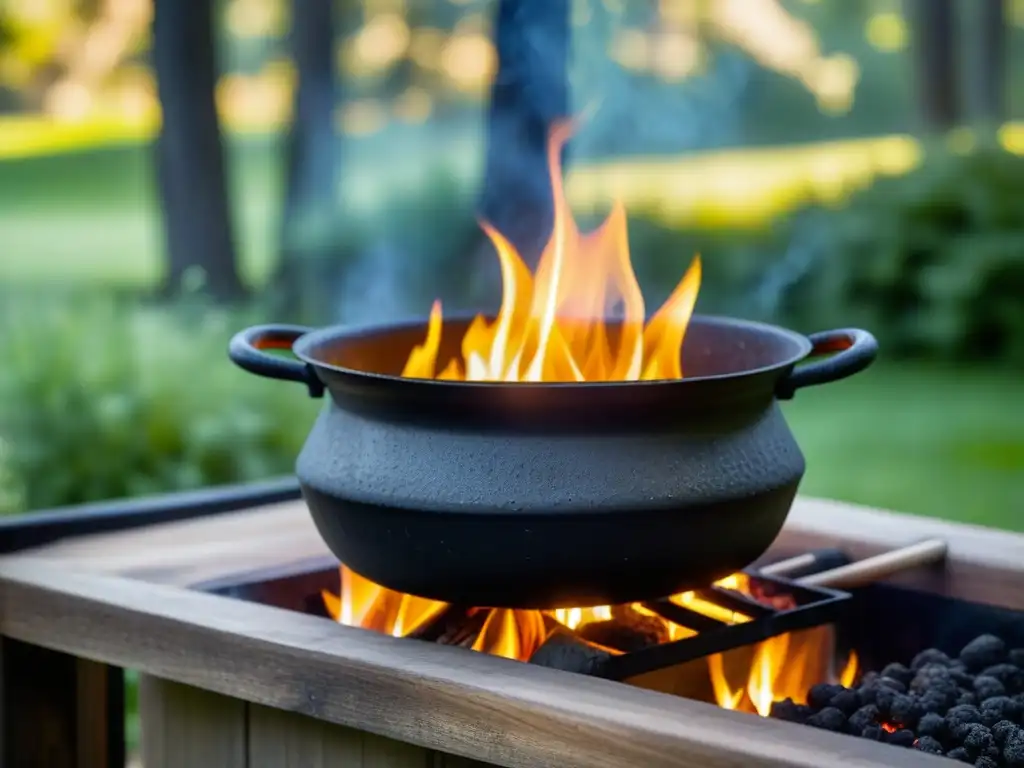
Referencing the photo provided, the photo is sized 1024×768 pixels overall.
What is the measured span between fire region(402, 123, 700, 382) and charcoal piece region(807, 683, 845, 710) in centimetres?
45

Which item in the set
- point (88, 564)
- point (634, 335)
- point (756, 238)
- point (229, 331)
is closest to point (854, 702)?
point (634, 335)

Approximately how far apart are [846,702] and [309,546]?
858 millimetres

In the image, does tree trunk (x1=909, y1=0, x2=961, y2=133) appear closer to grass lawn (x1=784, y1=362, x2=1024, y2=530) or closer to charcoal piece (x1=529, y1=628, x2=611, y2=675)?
grass lawn (x1=784, y1=362, x2=1024, y2=530)

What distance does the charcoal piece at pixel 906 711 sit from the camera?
6.01 ft

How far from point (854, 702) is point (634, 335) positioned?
58cm

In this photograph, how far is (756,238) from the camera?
8133mm

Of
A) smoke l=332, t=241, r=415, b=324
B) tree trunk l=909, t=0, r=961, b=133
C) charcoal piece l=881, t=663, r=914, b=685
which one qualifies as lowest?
smoke l=332, t=241, r=415, b=324

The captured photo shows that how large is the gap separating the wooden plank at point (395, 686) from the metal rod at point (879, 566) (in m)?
0.60

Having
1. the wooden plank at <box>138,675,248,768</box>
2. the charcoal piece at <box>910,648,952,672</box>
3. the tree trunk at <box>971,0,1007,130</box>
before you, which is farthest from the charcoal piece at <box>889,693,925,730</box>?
the tree trunk at <box>971,0,1007,130</box>

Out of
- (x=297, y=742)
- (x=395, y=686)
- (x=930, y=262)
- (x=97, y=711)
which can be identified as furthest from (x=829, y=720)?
(x=930, y=262)

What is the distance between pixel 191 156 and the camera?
742cm

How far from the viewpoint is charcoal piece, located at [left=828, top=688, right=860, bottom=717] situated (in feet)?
6.12

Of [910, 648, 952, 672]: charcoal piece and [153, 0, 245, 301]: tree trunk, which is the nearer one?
[910, 648, 952, 672]: charcoal piece

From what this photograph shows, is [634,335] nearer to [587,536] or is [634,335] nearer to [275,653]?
[587,536]
